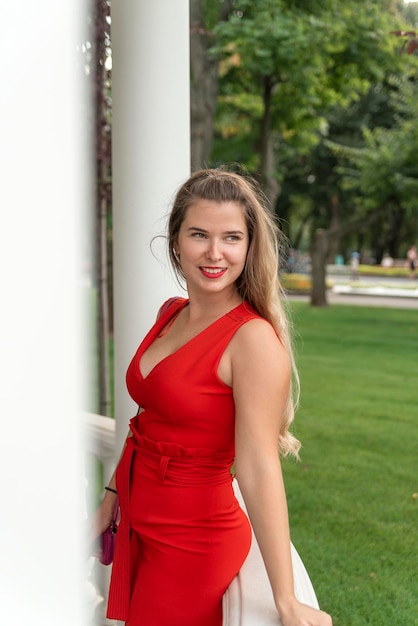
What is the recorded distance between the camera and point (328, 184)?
Result: 34000 millimetres

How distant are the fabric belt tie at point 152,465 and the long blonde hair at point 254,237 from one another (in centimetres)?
22

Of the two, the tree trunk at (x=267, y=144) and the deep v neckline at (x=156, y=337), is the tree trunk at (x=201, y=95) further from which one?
the deep v neckline at (x=156, y=337)

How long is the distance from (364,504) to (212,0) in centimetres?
822

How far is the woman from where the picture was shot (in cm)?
148

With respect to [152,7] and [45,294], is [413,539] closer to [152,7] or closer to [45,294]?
[152,7]

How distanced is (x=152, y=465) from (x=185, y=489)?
0.31ft

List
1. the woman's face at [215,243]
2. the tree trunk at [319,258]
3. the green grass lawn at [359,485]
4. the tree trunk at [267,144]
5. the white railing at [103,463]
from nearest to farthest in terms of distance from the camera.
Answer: the woman's face at [215,243] < the white railing at [103,463] < the green grass lawn at [359,485] < the tree trunk at [267,144] < the tree trunk at [319,258]

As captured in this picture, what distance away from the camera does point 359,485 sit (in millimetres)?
5289

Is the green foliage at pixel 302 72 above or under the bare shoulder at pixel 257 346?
above

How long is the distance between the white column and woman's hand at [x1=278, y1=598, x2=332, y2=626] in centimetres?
96

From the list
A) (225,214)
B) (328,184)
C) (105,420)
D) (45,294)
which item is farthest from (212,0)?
(328,184)

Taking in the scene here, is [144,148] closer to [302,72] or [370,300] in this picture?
[302,72]

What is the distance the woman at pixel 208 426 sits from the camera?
1.48m

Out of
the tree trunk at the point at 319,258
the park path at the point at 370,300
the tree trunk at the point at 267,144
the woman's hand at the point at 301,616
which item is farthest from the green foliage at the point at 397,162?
the woman's hand at the point at 301,616
